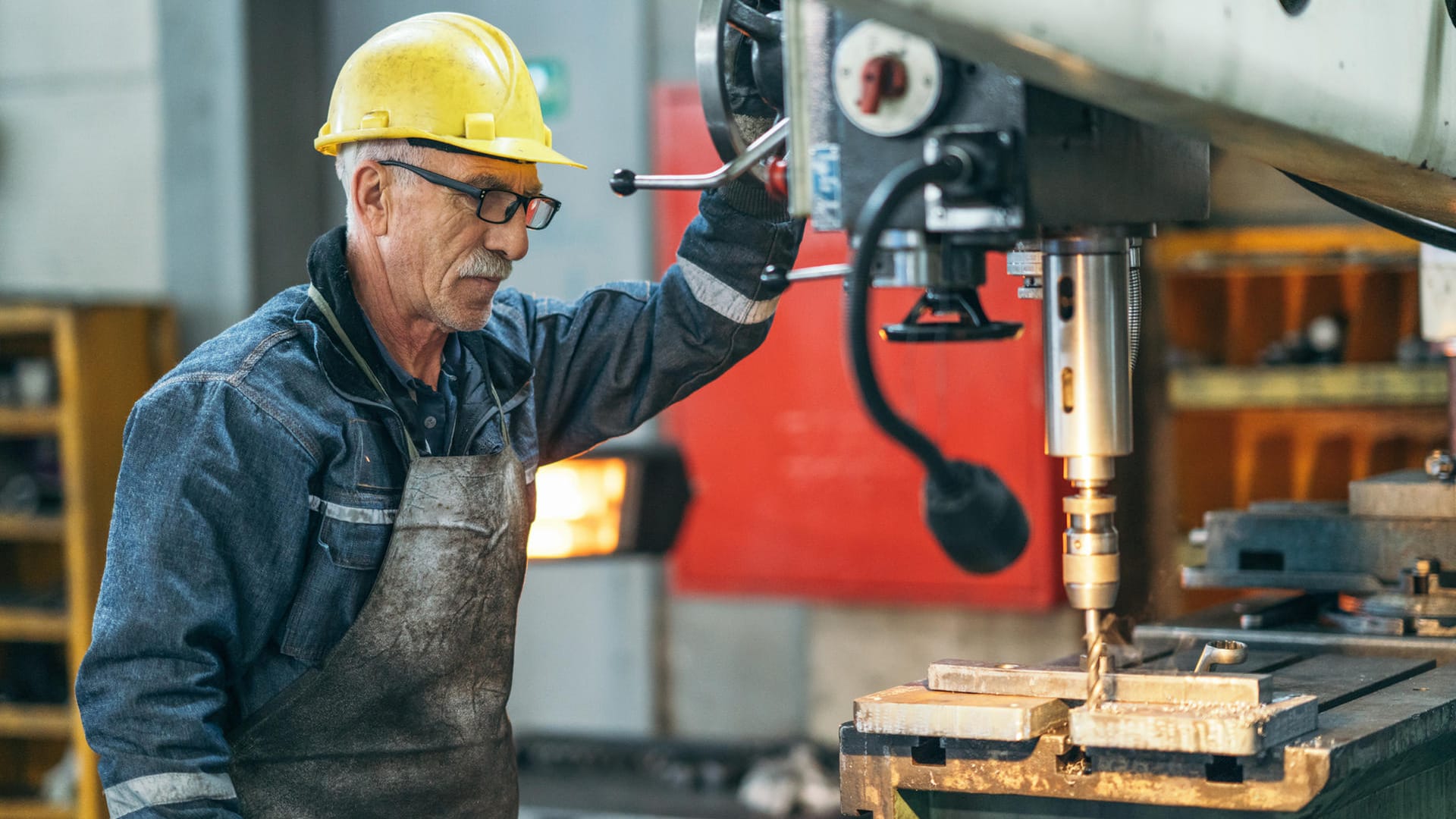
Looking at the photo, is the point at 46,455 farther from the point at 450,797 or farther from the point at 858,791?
the point at 858,791

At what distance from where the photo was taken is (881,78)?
1.09 m

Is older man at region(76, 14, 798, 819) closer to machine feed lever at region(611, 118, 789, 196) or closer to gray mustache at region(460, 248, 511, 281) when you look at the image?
gray mustache at region(460, 248, 511, 281)

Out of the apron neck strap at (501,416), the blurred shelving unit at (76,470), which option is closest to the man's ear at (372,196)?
the apron neck strap at (501,416)

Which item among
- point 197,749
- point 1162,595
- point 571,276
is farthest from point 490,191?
point 571,276

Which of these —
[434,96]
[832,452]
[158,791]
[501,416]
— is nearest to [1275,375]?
[832,452]

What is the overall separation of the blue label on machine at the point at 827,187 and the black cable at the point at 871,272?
0.06 metres

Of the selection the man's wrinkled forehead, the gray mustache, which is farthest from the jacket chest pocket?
the man's wrinkled forehead

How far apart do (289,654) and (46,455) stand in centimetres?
309

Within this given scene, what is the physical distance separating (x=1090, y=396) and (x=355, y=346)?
2.64ft

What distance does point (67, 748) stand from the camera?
14.7ft

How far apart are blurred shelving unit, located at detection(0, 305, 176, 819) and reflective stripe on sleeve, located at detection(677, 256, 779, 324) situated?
8.63 feet

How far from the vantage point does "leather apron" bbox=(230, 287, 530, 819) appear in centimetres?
156

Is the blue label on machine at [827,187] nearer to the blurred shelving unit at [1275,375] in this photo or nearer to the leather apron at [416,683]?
the leather apron at [416,683]

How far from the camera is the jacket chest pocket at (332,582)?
154 centimetres
